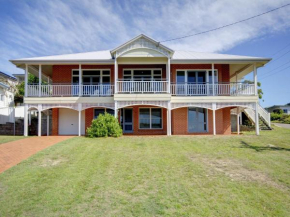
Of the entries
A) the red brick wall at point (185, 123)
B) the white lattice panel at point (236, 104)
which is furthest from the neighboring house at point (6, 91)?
the white lattice panel at point (236, 104)

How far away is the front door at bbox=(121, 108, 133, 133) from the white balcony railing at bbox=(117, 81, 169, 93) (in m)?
2.09

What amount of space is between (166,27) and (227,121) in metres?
9.31

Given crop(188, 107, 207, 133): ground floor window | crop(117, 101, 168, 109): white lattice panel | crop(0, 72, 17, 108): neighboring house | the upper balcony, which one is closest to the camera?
crop(117, 101, 168, 109): white lattice panel

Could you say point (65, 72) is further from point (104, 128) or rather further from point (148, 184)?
point (148, 184)

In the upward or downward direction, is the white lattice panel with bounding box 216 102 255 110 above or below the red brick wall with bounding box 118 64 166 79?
below

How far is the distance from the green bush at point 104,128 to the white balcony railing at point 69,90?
8.78 ft

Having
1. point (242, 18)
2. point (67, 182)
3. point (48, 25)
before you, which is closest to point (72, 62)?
point (48, 25)

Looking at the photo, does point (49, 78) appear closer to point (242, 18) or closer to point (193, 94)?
point (193, 94)

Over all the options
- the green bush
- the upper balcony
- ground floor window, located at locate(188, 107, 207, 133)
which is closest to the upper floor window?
the upper balcony

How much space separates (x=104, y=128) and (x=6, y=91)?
1668 centimetres

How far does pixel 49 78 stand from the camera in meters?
18.8

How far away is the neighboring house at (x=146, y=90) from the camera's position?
13.7 meters

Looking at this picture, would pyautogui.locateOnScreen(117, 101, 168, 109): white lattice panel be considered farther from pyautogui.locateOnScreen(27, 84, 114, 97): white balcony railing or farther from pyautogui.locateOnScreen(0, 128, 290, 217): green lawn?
pyautogui.locateOnScreen(0, 128, 290, 217): green lawn

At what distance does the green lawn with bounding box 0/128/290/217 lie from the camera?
4000mm
